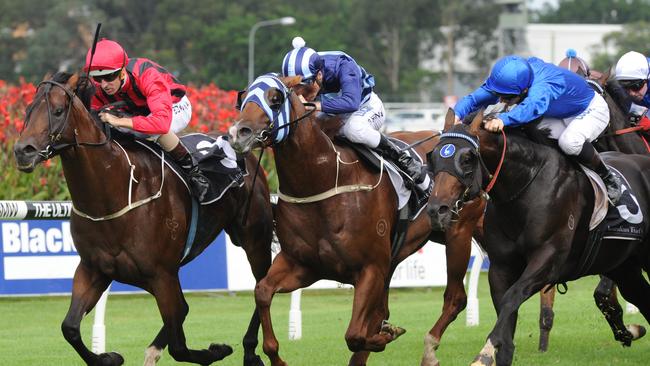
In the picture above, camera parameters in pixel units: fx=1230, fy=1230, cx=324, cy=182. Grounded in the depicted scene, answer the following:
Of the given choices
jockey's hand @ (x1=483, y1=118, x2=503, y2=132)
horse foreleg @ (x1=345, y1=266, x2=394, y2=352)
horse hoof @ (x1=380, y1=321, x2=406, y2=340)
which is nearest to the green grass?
horse hoof @ (x1=380, y1=321, x2=406, y2=340)

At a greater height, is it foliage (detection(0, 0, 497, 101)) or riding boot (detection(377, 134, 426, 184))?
riding boot (detection(377, 134, 426, 184))

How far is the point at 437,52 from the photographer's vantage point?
238ft

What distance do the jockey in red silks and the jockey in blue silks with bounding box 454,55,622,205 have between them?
73.2 inches

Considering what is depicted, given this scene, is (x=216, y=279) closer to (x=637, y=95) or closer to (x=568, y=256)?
(x=637, y=95)

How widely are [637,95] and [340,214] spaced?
11.7 feet

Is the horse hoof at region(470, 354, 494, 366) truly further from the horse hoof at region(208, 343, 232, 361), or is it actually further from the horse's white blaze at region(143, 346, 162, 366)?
the horse's white blaze at region(143, 346, 162, 366)

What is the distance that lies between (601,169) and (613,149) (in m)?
2.23

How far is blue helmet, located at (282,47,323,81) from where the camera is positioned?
7.92 metres

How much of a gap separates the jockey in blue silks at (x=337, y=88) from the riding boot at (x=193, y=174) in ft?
3.01

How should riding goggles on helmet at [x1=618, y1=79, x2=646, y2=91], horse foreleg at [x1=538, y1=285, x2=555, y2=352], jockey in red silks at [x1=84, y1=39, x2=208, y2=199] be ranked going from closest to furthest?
jockey in red silks at [x1=84, y1=39, x2=208, y2=199], horse foreleg at [x1=538, y1=285, x2=555, y2=352], riding goggles on helmet at [x1=618, y1=79, x2=646, y2=91]

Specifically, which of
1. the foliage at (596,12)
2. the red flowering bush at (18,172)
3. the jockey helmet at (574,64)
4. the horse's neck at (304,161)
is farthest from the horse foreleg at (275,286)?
the foliage at (596,12)

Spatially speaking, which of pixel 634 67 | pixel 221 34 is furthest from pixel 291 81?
pixel 221 34

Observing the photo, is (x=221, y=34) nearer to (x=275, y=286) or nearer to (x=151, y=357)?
(x=151, y=357)

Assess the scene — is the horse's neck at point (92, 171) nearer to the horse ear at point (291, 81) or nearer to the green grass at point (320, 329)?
the horse ear at point (291, 81)
